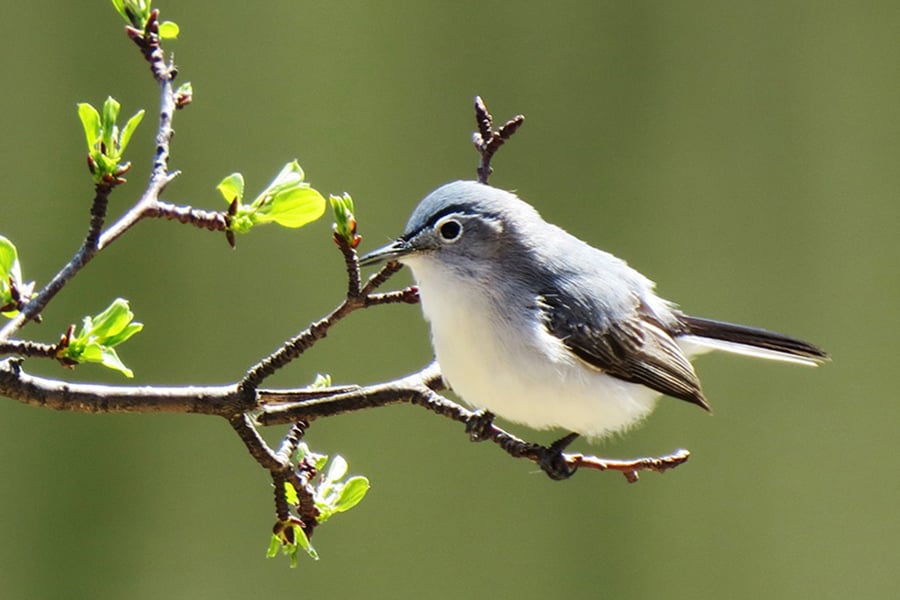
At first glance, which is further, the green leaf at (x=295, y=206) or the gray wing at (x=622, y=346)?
the gray wing at (x=622, y=346)

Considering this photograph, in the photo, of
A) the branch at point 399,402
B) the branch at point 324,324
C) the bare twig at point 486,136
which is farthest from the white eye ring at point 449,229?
the branch at point 324,324

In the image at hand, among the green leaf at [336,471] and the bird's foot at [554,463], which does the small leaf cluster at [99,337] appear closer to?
the green leaf at [336,471]

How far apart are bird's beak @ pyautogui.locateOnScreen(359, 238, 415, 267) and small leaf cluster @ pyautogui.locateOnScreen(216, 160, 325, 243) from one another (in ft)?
0.83

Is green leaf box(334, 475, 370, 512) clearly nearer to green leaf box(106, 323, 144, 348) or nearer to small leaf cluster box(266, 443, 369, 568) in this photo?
small leaf cluster box(266, 443, 369, 568)

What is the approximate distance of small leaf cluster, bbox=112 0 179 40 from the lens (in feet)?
3.79

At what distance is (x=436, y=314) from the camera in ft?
4.96

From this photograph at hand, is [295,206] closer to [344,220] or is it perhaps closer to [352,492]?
[344,220]

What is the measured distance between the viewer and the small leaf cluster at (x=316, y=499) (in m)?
1.09

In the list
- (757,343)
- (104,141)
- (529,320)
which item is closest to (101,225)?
Result: (104,141)

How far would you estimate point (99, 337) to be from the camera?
99cm

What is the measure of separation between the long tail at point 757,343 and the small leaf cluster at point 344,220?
1.01 meters

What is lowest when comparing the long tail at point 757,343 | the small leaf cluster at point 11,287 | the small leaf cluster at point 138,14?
the long tail at point 757,343

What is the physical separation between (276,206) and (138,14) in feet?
1.01

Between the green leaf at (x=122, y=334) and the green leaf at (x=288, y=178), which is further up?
the green leaf at (x=288, y=178)
